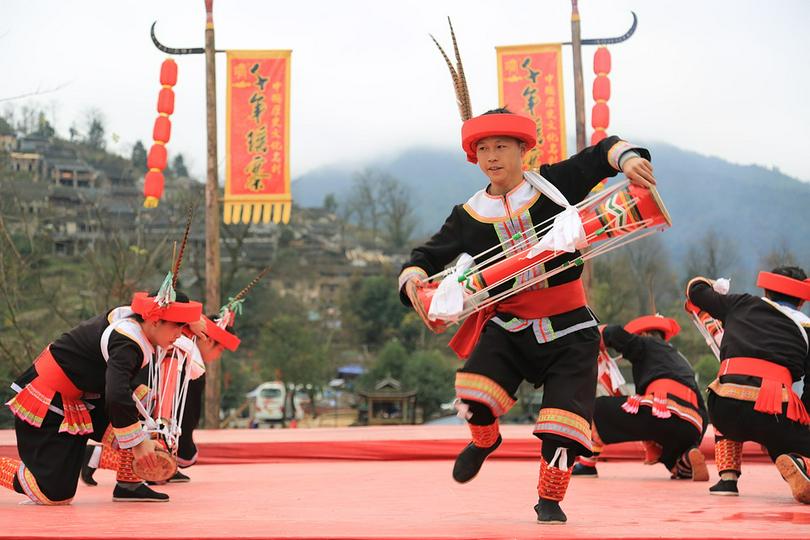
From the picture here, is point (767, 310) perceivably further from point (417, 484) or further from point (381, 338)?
point (381, 338)

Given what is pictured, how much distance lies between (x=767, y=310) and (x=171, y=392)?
271 centimetres

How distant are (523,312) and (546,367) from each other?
205 mm

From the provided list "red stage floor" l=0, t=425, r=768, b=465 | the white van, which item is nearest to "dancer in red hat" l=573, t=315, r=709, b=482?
"red stage floor" l=0, t=425, r=768, b=465

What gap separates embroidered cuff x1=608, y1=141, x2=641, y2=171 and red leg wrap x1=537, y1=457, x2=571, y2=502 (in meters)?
1.02

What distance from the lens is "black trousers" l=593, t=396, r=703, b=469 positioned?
530cm

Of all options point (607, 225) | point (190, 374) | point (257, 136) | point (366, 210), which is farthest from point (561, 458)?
point (366, 210)

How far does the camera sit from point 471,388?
3.54 metres

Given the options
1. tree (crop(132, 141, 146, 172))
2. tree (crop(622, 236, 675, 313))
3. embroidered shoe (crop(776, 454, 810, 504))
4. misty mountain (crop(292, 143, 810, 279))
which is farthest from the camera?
misty mountain (crop(292, 143, 810, 279))

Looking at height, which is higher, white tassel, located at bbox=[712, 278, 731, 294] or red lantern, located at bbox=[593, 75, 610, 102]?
red lantern, located at bbox=[593, 75, 610, 102]

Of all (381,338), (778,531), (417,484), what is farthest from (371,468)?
(381,338)

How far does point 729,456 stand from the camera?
4559 millimetres

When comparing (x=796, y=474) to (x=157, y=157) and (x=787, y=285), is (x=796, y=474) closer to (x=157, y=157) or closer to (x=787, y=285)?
(x=787, y=285)

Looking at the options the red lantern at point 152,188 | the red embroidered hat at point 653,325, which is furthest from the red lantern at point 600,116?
the red embroidered hat at point 653,325

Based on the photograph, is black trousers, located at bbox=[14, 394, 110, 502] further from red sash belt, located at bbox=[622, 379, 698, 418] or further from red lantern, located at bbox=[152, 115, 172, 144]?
red lantern, located at bbox=[152, 115, 172, 144]
